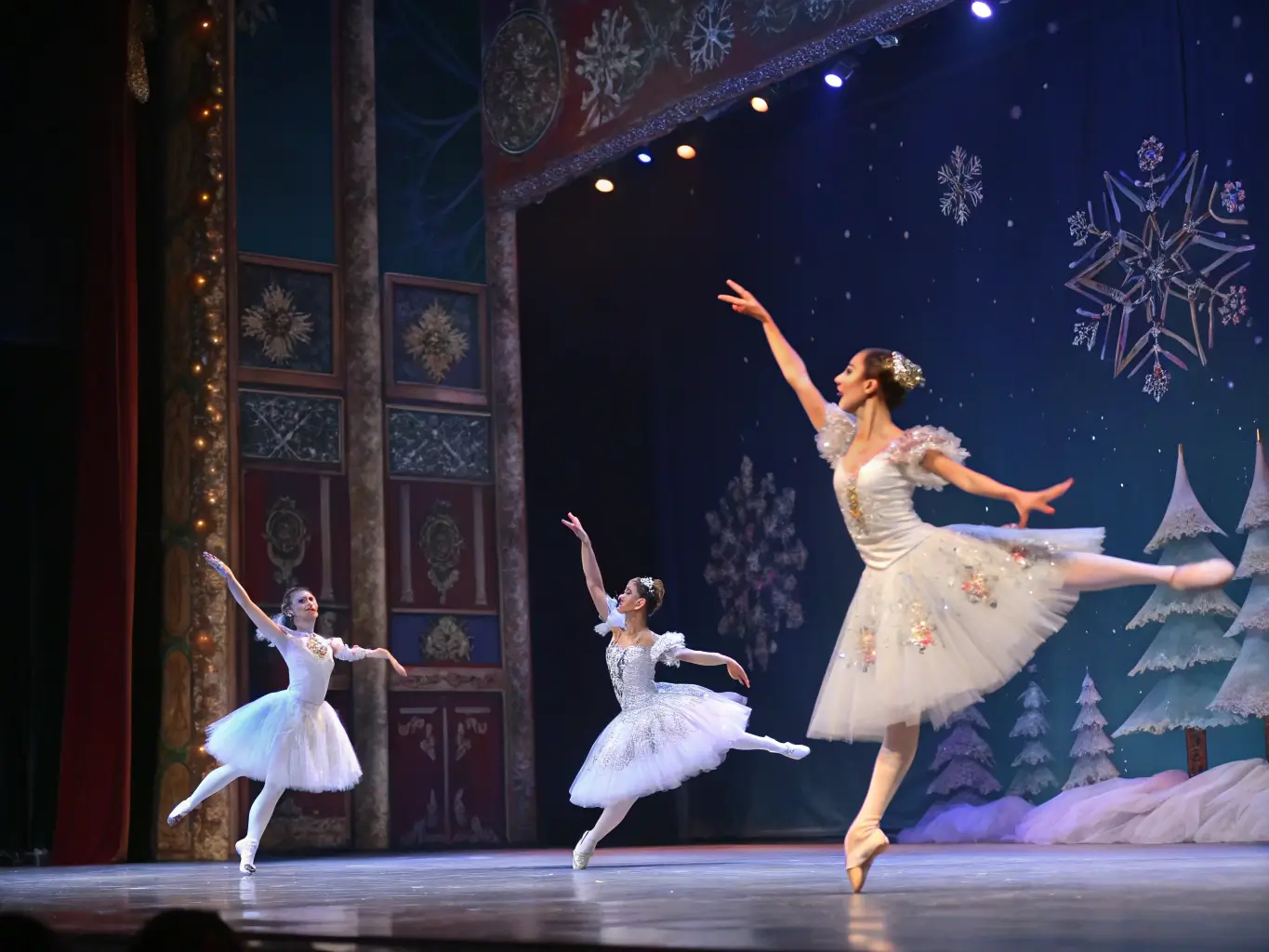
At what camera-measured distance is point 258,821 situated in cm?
696

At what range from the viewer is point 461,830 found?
9.41 meters

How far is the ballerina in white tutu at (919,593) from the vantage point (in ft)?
13.0

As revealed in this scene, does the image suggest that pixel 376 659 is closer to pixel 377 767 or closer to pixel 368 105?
pixel 377 767

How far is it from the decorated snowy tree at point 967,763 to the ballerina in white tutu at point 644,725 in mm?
1742

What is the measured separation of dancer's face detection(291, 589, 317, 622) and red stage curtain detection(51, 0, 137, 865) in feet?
4.38

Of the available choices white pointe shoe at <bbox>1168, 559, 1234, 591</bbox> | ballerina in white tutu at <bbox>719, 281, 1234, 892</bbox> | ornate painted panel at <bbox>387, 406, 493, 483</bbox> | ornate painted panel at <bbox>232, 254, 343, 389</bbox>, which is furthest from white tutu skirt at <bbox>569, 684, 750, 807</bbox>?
ornate painted panel at <bbox>232, 254, 343, 389</bbox>

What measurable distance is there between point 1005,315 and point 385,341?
11.6ft

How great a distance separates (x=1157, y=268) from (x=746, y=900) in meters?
4.76

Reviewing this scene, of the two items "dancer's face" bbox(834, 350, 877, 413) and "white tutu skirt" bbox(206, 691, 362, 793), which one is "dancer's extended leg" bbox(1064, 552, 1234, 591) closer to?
"dancer's face" bbox(834, 350, 877, 413)

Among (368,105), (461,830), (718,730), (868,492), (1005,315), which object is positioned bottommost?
(461,830)

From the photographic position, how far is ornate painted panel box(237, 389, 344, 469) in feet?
29.6

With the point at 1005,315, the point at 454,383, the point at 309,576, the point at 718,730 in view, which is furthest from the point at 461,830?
the point at 1005,315

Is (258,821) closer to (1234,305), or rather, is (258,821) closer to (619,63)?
(619,63)

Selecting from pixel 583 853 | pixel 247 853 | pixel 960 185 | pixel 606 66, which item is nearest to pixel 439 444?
pixel 606 66
